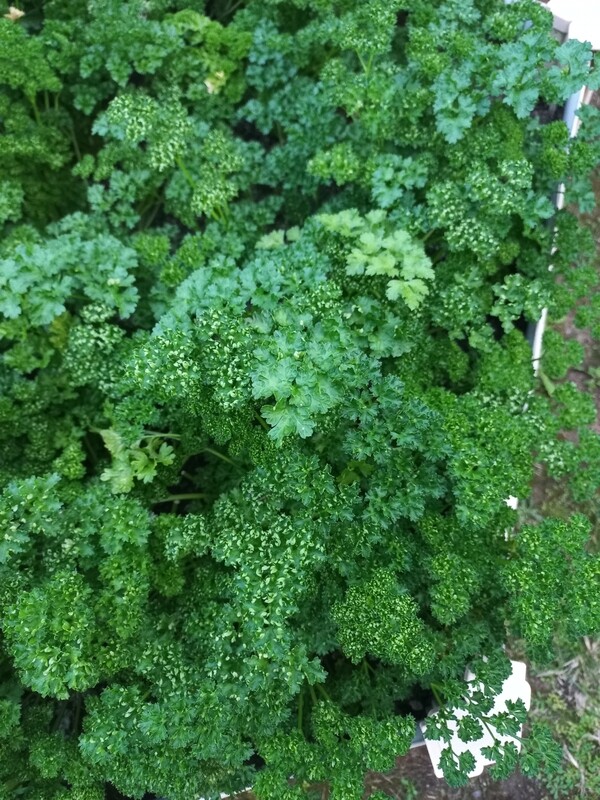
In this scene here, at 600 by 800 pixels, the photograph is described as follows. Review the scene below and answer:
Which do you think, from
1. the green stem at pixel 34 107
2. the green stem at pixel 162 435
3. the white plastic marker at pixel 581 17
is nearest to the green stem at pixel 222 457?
the green stem at pixel 162 435

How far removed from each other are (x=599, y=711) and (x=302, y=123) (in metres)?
2.95

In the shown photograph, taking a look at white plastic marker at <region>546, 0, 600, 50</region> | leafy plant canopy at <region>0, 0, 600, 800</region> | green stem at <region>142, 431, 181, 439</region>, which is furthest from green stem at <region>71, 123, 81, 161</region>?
white plastic marker at <region>546, 0, 600, 50</region>

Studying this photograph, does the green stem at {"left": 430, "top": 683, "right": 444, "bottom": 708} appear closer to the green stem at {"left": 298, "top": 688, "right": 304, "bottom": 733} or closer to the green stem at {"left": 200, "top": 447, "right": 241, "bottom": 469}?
the green stem at {"left": 298, "top": 688, "right": 304, "bottom": 733}

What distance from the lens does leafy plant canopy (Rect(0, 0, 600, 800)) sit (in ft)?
7.07

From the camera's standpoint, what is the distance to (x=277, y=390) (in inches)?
81.2

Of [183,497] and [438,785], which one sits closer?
[183,497]

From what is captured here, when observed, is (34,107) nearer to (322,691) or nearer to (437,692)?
(322,691)

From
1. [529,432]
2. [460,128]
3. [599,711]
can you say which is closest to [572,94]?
[460,128]

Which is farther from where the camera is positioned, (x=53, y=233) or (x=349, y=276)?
(x=53, y=233)

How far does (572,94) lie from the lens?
99.7 inches

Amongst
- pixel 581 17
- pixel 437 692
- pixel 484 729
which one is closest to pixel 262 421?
pixel 437 692

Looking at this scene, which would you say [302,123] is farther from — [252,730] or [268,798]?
[268,798]

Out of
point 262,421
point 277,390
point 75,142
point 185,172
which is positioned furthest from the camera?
point 75,142

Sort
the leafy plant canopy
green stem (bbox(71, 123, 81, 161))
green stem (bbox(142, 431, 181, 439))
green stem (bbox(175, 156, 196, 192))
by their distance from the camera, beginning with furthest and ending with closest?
green stem (bbox(71, 123, 81, 161)), green stem (bbox(175, 156, 196, 192)), green stem (bbox(142, 431, 181, 439)), the leafy plant canopy
